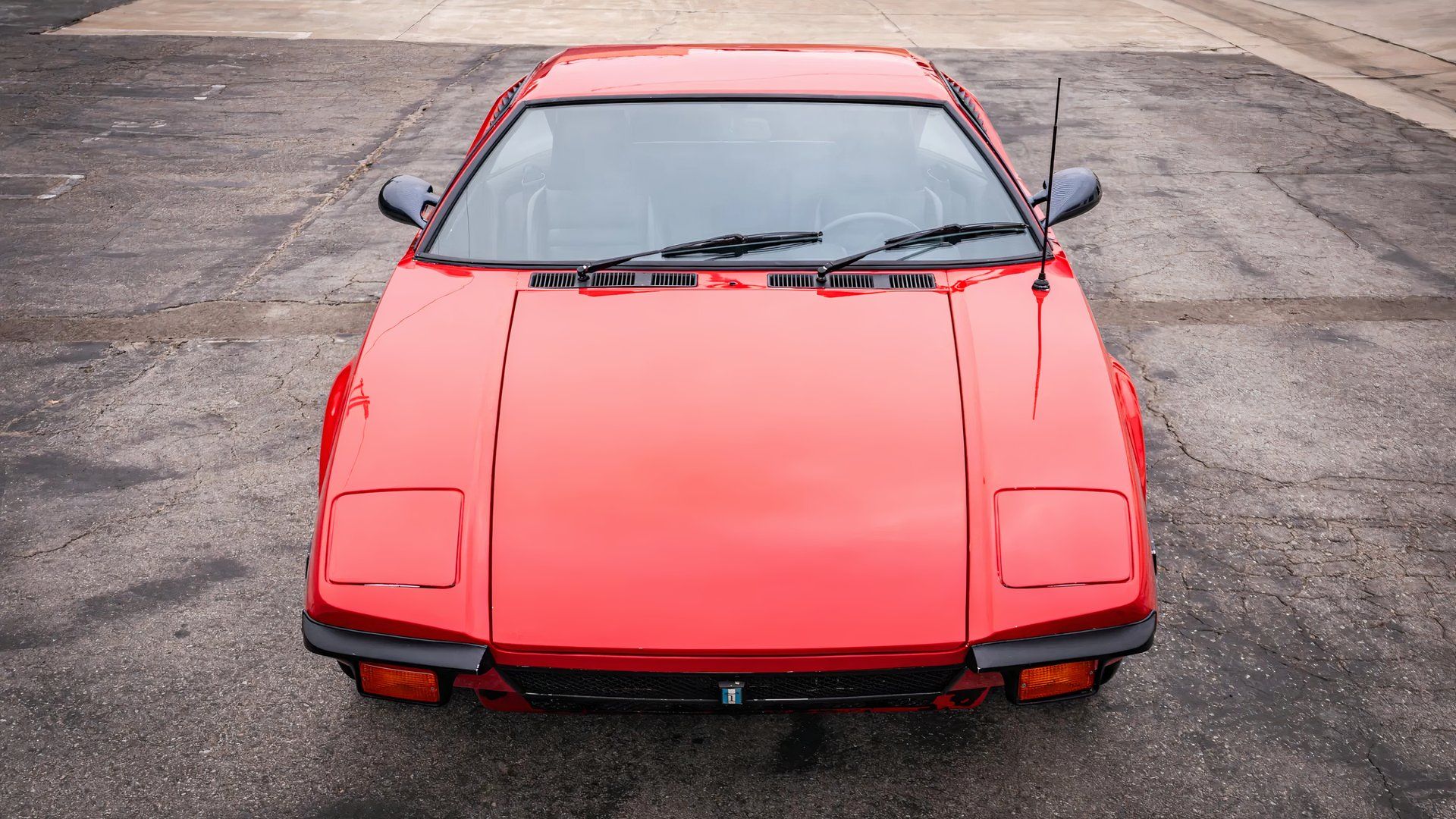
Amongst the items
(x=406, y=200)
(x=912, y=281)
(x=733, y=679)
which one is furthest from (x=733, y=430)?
(x=406, y=200)

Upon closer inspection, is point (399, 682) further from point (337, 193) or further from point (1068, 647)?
point (337, 193)

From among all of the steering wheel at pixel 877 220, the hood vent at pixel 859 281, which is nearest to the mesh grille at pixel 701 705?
the hood vent at pixel 859 281

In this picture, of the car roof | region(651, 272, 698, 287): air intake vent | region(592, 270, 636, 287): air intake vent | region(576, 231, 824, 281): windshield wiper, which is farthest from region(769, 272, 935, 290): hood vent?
the car roof

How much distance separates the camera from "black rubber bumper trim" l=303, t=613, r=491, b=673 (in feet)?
7.73

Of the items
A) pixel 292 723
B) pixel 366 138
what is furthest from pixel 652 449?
pixel 366 138

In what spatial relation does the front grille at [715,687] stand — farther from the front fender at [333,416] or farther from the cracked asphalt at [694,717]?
the front fender at [333,416]

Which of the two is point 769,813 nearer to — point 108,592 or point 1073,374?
point 1073,374

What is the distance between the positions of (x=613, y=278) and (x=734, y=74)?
1042 mm

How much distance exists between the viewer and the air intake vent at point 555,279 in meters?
3.22

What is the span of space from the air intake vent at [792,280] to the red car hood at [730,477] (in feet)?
0.20

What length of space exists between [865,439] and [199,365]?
379 cm

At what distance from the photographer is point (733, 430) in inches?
107

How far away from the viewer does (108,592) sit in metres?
3.56

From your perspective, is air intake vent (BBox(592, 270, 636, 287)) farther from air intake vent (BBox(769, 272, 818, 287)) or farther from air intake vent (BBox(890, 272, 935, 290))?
air intake vent (BBox(890, 272, 935, 290))
